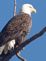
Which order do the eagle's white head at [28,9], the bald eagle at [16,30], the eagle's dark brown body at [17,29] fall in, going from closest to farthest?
the bald eagle at [16,30], the eagle's dark brown body at [17,29], the eagle's white head at [28,9]

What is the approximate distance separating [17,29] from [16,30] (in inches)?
2.3

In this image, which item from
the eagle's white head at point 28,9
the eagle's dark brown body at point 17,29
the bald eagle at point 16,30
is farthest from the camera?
the eagle's white head at point 28,9

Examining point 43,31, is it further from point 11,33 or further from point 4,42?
point 11,33

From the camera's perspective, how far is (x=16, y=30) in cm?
628

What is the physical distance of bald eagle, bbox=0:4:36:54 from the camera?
18.4ft

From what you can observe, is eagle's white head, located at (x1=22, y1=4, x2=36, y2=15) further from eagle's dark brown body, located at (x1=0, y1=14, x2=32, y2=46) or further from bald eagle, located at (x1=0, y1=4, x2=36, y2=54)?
eagle's dark brown body, located at (x1=0, y1=14, x2=32, y2=46)

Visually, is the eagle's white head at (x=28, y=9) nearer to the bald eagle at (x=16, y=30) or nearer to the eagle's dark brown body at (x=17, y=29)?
the bald eagle at (x=16, y=30)

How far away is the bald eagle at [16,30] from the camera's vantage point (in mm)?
5605

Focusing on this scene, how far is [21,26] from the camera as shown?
6488 mm

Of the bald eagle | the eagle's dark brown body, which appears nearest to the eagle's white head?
the bald eagle

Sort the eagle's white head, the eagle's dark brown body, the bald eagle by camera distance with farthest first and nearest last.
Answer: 1. the eagle's white head
2. the eagle's dark brown body
3. the bald eagle

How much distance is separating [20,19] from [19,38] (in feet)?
2.68

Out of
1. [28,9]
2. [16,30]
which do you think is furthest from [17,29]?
[28,9]

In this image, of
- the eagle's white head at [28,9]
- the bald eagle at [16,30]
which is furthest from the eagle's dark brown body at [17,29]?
the eagle's white head at [28,9]
